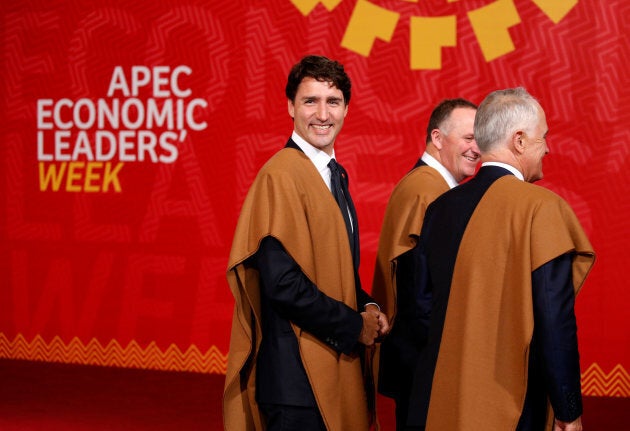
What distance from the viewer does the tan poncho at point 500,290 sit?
5.68ft

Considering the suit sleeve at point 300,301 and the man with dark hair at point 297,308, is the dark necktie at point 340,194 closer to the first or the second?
the man with dark hair at point 297,308

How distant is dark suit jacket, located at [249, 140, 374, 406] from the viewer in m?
2.00

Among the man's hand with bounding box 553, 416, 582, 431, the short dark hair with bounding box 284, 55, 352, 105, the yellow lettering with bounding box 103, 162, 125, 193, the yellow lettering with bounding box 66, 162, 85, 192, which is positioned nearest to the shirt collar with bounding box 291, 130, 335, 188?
the short dark hair with bounding box 284, 55, 352, 105

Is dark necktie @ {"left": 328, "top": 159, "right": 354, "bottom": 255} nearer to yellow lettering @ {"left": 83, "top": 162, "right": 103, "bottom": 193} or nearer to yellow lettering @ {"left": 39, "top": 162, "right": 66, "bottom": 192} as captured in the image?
yellow lettering @ {"left": 83, "top": 162, "right": 103, "bottom": 193}

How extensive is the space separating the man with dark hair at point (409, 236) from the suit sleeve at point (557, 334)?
0.62 metres

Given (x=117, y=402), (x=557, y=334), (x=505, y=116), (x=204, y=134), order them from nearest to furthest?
(x=557, y=334) → (x=505, y=116) → (x=117, y=402) → (x=204, y=134)

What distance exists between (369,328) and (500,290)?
1.48ft

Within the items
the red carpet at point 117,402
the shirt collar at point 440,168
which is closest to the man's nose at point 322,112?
the shirt collar at point 440,168

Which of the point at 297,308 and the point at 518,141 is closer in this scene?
the point at 518,141

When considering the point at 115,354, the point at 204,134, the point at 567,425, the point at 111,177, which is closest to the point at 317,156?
the point at 567,425

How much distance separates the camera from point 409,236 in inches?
100

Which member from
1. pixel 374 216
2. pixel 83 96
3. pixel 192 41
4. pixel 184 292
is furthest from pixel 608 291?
pixel 83 96

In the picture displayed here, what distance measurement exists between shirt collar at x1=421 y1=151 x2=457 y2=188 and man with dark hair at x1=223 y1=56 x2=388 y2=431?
65 centimetres

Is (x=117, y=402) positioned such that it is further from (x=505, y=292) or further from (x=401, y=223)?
(x=505, y=292)
